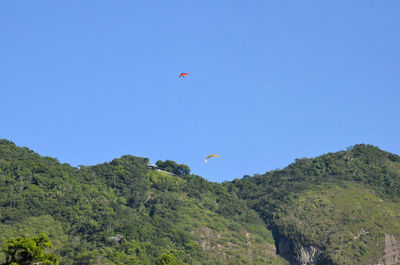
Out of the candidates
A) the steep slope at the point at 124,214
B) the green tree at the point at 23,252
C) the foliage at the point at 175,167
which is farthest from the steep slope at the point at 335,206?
the green tree at the point at 23,252

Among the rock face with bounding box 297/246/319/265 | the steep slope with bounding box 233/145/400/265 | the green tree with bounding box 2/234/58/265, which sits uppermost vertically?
the steep slope with bounding box 233/145/400/265

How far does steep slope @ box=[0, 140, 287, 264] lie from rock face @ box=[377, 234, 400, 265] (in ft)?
68.6

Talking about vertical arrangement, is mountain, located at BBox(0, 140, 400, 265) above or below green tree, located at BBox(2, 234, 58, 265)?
above

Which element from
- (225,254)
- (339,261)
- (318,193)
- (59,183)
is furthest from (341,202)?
(59,183)

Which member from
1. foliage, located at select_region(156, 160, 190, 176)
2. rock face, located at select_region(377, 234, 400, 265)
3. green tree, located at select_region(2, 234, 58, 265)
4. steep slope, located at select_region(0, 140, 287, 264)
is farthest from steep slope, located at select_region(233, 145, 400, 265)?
green tree, located at select_region(2, 234, 58, 265)

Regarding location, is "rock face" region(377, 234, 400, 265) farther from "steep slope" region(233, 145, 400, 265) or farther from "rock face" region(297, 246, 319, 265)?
"rock face" region(297, 246, 319, 265)

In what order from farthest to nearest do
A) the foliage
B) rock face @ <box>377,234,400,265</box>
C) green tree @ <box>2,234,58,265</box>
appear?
1. the foliage
2. rock face @ <box>377,234,400,265</box>
3. green tree @ <box>2,234,58,265</box>

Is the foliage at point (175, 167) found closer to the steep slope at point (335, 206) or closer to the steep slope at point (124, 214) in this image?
the steep slope at point (124, 214)

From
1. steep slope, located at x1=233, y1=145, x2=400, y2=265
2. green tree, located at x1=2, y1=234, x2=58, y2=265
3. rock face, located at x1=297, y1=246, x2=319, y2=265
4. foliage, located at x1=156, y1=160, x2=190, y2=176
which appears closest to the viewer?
green tree, located at x1=2, y1=234, x2=58, y2=265

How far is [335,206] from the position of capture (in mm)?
164125

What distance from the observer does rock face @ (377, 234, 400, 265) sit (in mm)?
147375

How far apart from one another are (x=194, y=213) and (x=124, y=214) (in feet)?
62.0

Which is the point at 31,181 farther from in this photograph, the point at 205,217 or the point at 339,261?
the point at 339,261

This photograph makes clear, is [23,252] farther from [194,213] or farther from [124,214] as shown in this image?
[194,213]
